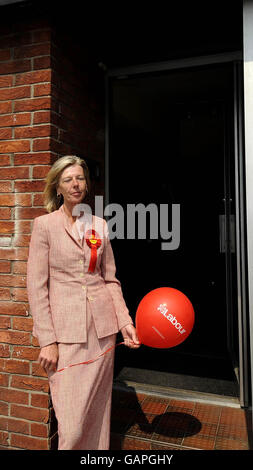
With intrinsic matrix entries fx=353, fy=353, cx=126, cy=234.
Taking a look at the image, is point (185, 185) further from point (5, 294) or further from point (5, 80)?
point (5, 294)

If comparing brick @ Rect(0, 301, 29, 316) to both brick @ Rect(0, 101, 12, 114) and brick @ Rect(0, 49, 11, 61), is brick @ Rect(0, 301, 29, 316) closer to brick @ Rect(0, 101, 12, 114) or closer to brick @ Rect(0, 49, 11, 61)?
brick @ Rect(0, 101, 12, 114)

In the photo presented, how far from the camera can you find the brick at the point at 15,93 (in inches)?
89.0

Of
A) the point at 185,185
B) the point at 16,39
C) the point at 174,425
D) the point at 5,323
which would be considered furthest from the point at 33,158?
the point at 185,185

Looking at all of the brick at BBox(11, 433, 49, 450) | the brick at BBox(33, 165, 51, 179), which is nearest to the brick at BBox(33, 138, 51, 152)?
the brick at BBox(33, 165, 51, 179)

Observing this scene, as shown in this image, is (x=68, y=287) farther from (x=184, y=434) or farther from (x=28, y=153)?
(x=184, y=434)

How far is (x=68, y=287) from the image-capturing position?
177 centimetres

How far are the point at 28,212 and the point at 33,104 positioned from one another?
0.68 metres

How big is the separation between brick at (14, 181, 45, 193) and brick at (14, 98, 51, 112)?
467 mm

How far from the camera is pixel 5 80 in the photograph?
91.6 inches

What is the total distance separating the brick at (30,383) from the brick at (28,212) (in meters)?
1.01

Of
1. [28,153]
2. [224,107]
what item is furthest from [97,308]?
[224,107]

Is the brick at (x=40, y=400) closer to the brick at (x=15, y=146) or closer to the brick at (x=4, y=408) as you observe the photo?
the brick at (x=4, y=408)

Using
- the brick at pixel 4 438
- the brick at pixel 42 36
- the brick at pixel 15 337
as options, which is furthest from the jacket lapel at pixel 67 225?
the brick at pixel 4 438

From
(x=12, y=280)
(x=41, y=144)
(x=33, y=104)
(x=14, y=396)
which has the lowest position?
(x=14, y=396)
